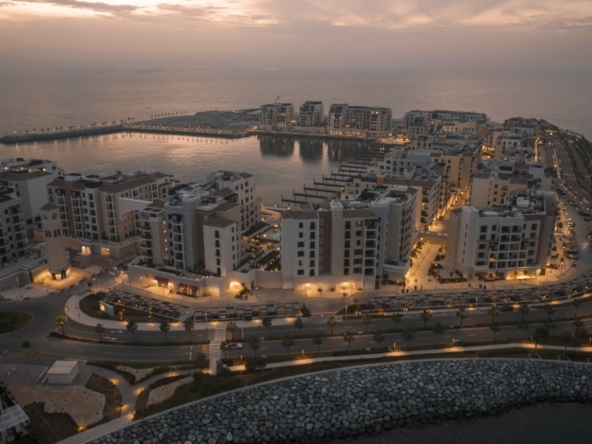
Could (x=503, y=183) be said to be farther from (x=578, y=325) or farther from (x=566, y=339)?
(x=566, y=339)

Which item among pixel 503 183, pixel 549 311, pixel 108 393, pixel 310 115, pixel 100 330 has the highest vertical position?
pixel 310 115

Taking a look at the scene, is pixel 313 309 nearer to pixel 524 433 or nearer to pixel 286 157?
pixel 524 433

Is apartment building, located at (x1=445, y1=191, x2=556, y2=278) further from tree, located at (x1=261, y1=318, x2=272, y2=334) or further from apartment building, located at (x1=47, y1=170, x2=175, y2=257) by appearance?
apartment building, located at (x1=47, y1=170, x2=175, y2=257)

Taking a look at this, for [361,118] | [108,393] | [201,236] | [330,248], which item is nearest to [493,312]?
[330,248]

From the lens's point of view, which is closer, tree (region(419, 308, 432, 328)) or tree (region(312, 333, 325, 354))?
tree (region(312, 333, 325, 354))

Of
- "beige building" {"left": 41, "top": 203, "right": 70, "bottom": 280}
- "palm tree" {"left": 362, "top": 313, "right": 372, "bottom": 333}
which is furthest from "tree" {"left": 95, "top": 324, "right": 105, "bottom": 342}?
"palm tree" {"left": 362, "top": 313, "right": 372, "bottom": 333}

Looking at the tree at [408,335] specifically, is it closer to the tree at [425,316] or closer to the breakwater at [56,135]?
the tree at [425,316]

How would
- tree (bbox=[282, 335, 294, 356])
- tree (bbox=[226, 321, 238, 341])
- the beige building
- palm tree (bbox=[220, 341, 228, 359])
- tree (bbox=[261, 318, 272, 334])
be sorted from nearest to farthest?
tree (bbox=[282, 335, 294, 356])
palm tree (bbox=[220, 341, 228, 359])
tree (bbox=[226, 321, 238, 341])
tree (bbox=[261, 318, 272, 334])
the beige building

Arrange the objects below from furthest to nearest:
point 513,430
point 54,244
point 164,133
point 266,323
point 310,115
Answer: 1. point 310,115
2. point 164,133
3. point 54,244
4. point 266,323
5. point 513,430
